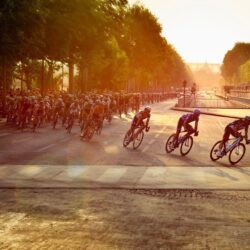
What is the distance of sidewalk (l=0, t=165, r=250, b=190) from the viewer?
12.4 m

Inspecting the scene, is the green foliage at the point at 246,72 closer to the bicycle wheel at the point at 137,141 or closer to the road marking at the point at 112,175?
the bicycle wheel at the point at 137,141

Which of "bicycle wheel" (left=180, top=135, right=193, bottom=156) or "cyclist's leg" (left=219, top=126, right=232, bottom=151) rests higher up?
"cyclist's leg" (left=219, top=126, right=232, bottom=151)

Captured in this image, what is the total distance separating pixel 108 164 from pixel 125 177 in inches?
92.8

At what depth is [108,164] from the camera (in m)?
15.9

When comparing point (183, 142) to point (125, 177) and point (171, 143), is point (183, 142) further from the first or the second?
point (125, 177)

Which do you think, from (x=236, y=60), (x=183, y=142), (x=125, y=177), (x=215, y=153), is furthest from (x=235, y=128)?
(x=236, y=60)

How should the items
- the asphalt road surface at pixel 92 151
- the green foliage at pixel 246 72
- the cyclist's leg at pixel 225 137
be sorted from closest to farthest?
the cyclist's leg at pixel 225 137 < the asphalt road surface at pixel 92 151 < the green foliage at pixel 246 72

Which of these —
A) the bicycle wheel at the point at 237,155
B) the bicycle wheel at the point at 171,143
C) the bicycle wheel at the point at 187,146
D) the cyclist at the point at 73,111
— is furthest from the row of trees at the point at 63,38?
the bicycle wheel at the point at 237,155

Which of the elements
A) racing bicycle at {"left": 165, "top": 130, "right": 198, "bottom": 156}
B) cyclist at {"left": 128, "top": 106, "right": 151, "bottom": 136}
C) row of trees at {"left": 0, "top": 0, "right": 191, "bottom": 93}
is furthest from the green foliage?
racing bicycle at {"left": 165, "top": 130, "right": 198, "bottom": 156}

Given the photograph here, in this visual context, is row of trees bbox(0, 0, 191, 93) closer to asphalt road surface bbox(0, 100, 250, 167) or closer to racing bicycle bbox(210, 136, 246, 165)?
asphalt road surface bbox(0, 100, 250, 167)

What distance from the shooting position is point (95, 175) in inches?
544

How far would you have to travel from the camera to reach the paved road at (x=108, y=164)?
13070 mm

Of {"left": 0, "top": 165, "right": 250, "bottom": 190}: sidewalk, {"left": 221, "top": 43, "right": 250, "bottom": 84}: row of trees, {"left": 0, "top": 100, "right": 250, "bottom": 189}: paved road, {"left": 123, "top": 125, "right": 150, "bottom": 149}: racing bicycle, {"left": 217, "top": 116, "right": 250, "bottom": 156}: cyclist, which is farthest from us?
{"left": 221, "top": 43, "right": 250, "bottom": 84}: row of trees

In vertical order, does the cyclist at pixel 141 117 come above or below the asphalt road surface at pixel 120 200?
above
